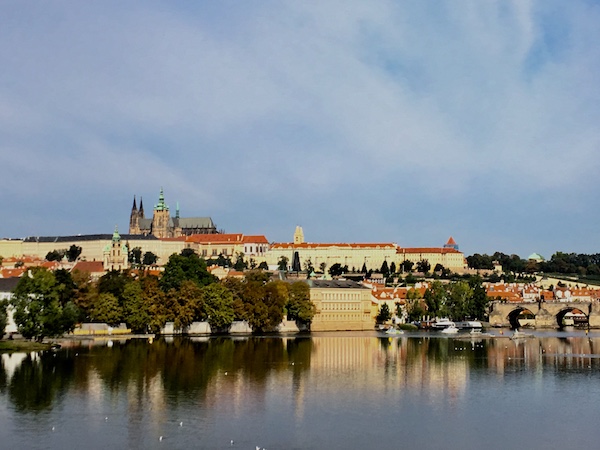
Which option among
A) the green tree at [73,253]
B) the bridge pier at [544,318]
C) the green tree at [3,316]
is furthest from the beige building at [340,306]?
the green tree at [73,253]

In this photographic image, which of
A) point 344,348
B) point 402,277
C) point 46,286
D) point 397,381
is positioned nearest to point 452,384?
point 397,381

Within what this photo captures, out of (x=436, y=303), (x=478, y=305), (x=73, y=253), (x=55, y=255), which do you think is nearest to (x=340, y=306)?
(x=436, y=303)

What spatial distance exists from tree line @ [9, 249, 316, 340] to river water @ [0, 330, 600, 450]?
8.45 ft

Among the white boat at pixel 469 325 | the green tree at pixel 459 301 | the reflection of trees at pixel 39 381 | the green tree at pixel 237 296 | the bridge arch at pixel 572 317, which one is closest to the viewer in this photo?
the reflection of trees at pixel 39 381

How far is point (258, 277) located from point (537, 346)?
24503mm

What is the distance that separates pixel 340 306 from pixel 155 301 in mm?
22155

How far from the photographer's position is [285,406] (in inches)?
1323

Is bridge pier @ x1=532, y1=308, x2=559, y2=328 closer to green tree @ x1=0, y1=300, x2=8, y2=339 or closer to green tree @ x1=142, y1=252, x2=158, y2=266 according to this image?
green tree @ x1=0, y1=300, x2=8, y2=339

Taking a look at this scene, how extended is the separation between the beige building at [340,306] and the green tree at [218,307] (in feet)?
41.4

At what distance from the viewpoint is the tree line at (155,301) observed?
5253 cm

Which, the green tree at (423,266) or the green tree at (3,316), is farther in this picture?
the green tree at (423,266)

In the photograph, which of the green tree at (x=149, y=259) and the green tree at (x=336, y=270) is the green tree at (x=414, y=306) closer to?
the green tree at (x=336, y=270)

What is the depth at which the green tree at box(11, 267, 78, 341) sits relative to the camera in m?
51.7

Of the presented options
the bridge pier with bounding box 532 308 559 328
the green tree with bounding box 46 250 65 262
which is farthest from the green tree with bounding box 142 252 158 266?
the bridge pier with bounding box 532 308 559 328
